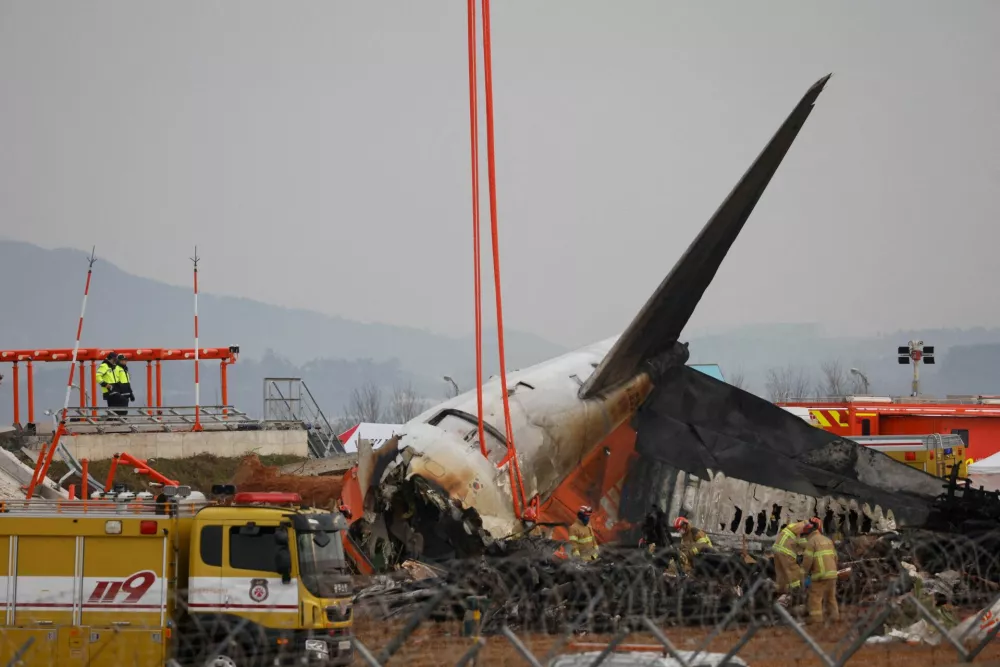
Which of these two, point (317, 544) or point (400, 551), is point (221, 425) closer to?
point (400, 551)

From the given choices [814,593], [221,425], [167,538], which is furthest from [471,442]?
[221,425]

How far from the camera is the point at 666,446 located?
19.1 m

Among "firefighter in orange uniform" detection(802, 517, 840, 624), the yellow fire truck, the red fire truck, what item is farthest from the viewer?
the red fire truck

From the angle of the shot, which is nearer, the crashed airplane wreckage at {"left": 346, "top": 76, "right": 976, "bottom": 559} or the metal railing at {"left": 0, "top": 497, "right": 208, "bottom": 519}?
the metal railing at {"left": 0, "top": 497, "right": 208, "bottom": 519}

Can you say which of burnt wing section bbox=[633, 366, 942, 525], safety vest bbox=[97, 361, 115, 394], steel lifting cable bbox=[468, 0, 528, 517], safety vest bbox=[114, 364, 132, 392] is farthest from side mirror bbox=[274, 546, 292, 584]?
→ safety vest bbox=[114, 364, 132, 392]

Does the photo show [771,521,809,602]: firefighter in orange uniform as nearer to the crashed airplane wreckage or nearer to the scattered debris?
the crashed airplane wreckage

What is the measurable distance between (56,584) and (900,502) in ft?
42.8

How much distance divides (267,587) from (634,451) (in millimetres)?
8855

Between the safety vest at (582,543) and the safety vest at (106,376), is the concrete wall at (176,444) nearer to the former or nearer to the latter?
the safety vest at (106,376)

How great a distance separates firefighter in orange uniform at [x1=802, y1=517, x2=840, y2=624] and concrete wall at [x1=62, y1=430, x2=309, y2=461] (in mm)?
15993

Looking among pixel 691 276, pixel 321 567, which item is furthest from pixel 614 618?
pixel 691 276

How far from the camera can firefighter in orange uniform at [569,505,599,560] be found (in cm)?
1617

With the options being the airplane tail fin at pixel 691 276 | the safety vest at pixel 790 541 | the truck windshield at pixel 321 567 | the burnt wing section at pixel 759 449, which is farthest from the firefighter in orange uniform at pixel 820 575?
the truck windshield at pixel 321 567

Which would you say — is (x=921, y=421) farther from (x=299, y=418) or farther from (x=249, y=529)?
(x=249, y=529)
